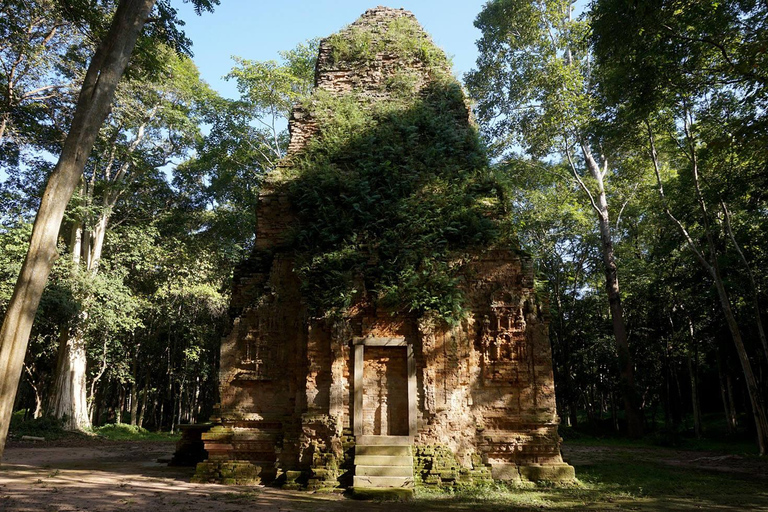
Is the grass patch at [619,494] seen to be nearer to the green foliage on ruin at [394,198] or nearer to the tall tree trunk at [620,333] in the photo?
the green foliage on ruin at [394,198]

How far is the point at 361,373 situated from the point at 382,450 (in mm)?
1379

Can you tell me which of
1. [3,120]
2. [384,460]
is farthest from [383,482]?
[3,120]

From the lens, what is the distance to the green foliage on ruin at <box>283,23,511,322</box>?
9.63 meters

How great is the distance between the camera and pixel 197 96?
22.9m

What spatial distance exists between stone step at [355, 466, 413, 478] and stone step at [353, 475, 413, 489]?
8 centimetres

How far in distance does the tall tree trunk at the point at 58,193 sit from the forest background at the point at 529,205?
2370mm

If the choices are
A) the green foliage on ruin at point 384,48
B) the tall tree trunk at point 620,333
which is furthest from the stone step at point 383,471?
the tall tree trunk at point 620,333

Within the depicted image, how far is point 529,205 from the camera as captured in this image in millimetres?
23812

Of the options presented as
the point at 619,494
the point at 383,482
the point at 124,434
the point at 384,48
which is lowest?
the point at 124,434

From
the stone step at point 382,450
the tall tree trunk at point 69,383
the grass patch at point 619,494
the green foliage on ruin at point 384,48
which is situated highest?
the green foliage on ruin at point 384,48

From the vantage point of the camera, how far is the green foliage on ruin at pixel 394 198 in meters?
9.63

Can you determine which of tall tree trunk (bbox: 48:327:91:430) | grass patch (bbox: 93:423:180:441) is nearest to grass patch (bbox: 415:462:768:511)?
tall tree trunk (bbox: 48:327:91:430)

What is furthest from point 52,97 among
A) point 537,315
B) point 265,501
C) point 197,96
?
point 537,315

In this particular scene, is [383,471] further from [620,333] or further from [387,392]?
[620,333]
